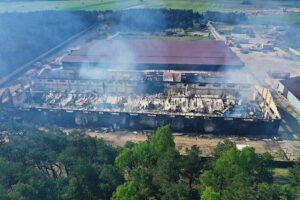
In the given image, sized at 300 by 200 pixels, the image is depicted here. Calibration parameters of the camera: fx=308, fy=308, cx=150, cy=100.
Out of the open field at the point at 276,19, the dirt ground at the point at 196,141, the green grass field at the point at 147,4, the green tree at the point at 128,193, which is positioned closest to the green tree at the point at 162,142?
the green tree at the point at 128,193

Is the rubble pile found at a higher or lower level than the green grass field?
lower

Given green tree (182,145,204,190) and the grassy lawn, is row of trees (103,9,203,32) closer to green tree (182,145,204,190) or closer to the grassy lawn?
the grassy lawn

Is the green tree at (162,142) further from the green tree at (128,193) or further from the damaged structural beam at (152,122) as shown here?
the damaged structural beam at (152,122)

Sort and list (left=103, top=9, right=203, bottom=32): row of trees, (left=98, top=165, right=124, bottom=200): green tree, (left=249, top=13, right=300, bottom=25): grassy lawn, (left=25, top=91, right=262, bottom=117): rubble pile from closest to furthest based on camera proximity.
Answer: (left=98, top=165, right=124, bottom=200): green tree < (left=25, top=91, right=262, bottom=117): rubble pile < (left=103, top=9, right=203, bottom=32): row of trees < (left=249, top=13, right=300, bottom=25): grassy lawn

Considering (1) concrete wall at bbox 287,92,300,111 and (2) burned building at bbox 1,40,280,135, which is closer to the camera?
(2) burned building at bbox 1,40,280,135

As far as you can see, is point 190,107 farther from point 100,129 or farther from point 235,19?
point 235,19

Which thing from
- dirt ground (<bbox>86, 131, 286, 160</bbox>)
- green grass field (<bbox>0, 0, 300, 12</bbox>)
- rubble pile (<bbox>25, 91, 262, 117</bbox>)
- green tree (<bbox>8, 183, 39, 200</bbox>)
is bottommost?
dirt ground (<bbox>86, 131, 286, 160</bbox>)

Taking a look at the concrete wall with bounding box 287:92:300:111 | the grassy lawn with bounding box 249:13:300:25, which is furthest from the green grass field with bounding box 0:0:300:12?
the concrete wall with bounding box 287:92:300:111

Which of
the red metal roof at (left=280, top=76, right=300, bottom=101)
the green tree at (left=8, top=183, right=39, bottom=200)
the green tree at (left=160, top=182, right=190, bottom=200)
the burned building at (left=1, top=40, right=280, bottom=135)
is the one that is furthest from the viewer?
the red metal roof at (left=280, top=76, right=300, bottom=101)
